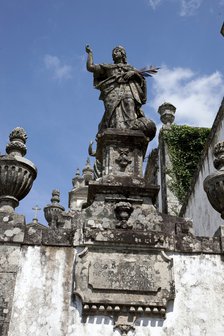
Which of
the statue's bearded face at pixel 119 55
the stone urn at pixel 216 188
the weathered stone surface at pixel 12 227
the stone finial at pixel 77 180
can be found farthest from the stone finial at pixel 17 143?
the stone finial at pixel 77 180

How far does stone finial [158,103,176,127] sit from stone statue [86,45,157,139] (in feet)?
41.5

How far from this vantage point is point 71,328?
566 cm

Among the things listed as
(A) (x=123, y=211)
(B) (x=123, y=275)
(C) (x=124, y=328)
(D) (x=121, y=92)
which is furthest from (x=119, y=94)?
(C) (x=124, y=328)

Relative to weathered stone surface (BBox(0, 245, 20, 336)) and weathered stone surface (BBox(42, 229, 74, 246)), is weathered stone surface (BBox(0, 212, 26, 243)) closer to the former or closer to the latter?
weathered stone surface (BBox(0, 245, 20, 336))

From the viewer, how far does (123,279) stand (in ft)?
19.4

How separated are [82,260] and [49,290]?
21.7 inches

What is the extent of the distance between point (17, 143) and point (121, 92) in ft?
6.94

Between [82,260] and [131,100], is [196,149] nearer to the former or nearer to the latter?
[131,100]

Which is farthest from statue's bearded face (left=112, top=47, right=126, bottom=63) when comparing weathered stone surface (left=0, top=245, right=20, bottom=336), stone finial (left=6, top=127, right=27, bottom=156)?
weathered stone surface (left=0, top=245, right=20, bottom=336)

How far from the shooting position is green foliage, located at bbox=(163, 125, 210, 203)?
61.3ft

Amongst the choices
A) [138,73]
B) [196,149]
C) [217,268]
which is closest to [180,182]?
[196,149]

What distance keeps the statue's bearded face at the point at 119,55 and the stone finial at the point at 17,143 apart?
2490 mm

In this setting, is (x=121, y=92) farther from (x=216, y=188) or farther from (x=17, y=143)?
(x=216, y=188)

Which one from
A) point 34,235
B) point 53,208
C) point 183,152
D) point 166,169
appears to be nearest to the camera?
point 34,235
